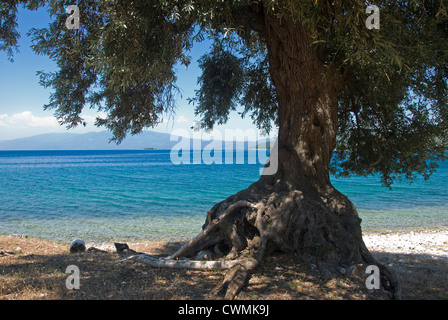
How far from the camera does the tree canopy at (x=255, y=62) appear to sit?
544cm

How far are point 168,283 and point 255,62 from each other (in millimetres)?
7308

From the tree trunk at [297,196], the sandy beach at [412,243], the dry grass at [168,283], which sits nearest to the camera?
the dry grass at [168,283]

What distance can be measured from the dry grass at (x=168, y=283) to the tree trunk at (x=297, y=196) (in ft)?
1.45

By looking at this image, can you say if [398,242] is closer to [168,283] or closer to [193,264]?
[193,264]

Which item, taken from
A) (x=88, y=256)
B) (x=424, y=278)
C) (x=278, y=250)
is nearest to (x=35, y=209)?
(x=88, y=256)

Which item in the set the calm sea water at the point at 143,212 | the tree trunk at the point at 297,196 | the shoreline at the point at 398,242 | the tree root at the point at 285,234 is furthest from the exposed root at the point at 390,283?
the calm sea water at the point at 143,212

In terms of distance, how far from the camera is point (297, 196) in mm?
6684

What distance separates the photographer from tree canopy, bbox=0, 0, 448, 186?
544 centimetres

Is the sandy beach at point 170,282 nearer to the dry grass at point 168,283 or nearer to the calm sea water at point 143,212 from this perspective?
the dry grass at point 168,283

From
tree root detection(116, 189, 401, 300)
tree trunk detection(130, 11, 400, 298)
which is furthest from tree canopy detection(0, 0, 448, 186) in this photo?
tree root detection(116, 189, 401, 300)

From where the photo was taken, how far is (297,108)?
7156 mm

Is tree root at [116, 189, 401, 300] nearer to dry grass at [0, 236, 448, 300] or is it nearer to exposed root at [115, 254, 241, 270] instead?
exposed root at [115, 254, 241, 270]

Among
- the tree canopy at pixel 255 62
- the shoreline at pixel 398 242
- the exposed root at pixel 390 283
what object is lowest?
the shoreline at pixel 398 242

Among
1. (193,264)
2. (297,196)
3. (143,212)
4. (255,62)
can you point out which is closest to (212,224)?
(193,264)
